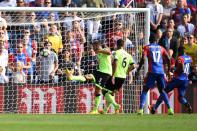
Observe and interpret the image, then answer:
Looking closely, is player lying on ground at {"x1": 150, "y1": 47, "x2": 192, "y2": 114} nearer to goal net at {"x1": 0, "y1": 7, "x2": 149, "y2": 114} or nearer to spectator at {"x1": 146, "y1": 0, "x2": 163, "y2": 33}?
goal net at {"x1": 0, "y1": 7, "x2": 149, "y2": 114}

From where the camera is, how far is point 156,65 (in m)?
18.7

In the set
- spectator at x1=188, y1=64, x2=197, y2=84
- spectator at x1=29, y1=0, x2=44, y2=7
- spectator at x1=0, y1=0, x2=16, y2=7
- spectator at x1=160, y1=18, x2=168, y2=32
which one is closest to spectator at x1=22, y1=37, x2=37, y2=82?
spectator at x1=0, y1=0, x2=16, y2=7

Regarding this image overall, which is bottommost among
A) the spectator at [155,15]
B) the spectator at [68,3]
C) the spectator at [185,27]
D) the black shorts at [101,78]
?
the black shorts at [101,78]

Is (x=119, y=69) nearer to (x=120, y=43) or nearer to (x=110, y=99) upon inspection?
(x=120, y=43)

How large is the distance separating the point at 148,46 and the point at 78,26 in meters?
2.35

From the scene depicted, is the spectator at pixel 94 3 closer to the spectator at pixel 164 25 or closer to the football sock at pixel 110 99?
the spectator at pixel 164 25

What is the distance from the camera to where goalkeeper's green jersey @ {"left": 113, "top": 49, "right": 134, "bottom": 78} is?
64.5 ft

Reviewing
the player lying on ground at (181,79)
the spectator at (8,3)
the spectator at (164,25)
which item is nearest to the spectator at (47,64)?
the spectator at (8,3)

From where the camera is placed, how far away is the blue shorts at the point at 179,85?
19078 mm

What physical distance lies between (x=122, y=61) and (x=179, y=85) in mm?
1574

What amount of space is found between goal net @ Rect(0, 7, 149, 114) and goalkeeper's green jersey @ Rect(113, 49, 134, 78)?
572 mm

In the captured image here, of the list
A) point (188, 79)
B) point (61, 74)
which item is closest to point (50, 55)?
point (61, 74)

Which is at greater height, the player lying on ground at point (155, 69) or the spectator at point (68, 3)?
the spectator at point (68, 3)

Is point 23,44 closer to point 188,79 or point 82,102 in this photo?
point 82,102
